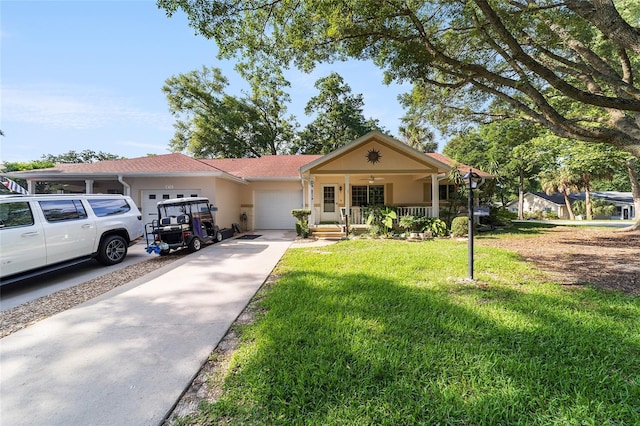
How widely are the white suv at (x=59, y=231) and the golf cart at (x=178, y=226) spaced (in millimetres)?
645

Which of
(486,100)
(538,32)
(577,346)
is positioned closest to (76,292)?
(577,346)

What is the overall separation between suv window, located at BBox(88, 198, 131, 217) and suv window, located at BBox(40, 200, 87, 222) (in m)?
0.34

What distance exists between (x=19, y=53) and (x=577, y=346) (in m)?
13.6

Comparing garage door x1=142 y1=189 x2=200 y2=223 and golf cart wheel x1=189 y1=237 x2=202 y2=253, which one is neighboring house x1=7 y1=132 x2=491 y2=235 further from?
golf cart wheel x1=189 y1=237 x2=202 y2=253

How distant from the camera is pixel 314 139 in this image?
→ 28031mm

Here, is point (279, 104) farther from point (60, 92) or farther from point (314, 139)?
point (60, 92)

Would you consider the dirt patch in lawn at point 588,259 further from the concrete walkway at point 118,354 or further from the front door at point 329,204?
the front door at point 329,204

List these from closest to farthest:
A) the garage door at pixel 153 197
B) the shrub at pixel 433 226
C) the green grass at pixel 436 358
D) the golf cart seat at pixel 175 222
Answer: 1. the green grass at pixel 436 358
2. the golf cart seat at pixel 175 222
3. the shrub at pixel 433 226
4. the garage door at pixel 153 197

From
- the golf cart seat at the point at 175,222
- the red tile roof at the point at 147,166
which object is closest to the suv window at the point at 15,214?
the golf cart seat at the point at 175,222

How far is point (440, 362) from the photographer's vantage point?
2.66 m

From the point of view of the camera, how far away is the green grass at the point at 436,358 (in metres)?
2.07

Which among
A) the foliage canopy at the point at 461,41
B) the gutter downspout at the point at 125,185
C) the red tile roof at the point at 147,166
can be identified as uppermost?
the foliage canopy at the point at 461,41

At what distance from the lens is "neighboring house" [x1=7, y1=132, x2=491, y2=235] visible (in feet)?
38.3

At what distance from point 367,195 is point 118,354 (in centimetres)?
1325
